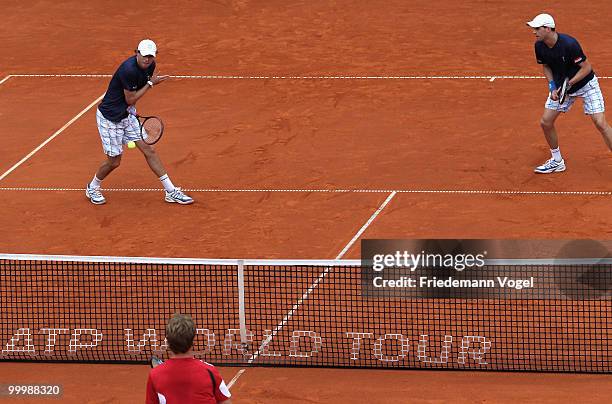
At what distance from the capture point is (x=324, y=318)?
1196cm

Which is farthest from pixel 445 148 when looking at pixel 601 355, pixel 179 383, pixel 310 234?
pixel 179 383

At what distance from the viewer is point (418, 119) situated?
1788 cm

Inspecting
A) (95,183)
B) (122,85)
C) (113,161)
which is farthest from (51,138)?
(122,85)

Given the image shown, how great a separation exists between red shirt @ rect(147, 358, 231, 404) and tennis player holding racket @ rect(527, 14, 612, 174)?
8.15 meters

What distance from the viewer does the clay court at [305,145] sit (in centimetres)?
1129

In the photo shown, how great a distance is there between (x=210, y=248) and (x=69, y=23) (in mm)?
11152

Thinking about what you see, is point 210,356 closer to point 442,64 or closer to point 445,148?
point 445,148

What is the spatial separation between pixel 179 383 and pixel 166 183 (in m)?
7.71

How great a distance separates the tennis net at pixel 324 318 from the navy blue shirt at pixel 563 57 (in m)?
3.36

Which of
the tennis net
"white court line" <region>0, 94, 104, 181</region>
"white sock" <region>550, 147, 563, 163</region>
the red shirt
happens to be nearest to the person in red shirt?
the red shirt

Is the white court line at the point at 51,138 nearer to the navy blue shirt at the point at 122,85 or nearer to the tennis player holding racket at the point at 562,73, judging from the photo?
the navy blue shirt at the point at 122,85

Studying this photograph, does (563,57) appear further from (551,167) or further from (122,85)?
(122,85)

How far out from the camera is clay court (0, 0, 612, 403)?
11.3 m

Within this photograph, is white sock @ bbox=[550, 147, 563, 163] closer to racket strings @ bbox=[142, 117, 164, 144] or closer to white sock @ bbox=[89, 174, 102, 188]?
racket strings @ bbox=[142, 117, 164, 144]
